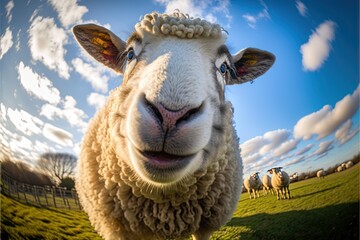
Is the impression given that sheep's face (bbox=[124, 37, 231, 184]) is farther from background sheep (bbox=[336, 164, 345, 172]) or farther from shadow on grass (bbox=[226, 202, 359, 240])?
background sheep (bbox=[336, 164, 345, 172])

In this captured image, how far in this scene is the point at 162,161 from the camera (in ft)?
5.97

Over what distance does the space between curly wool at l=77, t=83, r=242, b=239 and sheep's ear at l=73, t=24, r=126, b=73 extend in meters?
0.34

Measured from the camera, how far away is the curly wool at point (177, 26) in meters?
2.14

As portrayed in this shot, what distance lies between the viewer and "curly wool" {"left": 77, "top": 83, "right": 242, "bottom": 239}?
223 cm

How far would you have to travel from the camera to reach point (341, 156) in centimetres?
263

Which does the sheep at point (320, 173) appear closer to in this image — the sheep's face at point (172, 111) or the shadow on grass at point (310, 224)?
the shadow on grass at point (310, 224)

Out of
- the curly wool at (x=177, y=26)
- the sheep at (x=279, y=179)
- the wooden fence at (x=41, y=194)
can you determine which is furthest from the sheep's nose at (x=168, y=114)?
the wooden fence at (x=41, y=194)

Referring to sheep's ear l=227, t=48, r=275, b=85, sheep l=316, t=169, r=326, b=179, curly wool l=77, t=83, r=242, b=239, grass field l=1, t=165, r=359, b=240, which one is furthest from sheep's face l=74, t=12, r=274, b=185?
sheep l=316, t=169, r=326, b=179

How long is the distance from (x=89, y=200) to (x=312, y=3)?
2340 millimetres

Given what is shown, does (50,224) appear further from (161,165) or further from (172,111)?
(172,111)

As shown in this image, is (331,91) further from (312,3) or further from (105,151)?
(105,151)

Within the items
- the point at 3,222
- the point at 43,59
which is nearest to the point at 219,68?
the point at 43,59

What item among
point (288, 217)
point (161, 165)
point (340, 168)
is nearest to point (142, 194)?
point (161, 165)

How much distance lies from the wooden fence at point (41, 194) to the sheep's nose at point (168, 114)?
164 cm
